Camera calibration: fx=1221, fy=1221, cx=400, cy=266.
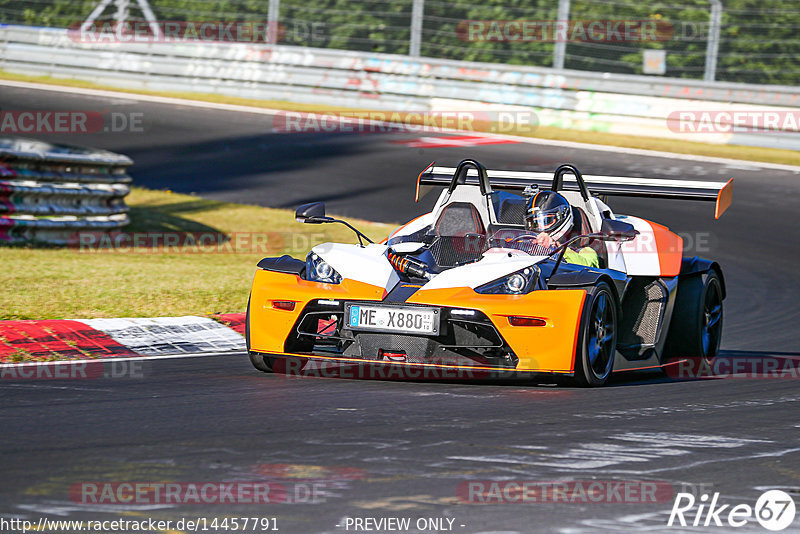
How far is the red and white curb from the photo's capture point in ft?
27.6

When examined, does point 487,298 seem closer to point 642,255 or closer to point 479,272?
point 479,272

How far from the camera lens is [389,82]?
25.6 metres

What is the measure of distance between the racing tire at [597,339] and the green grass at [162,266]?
13.3ft

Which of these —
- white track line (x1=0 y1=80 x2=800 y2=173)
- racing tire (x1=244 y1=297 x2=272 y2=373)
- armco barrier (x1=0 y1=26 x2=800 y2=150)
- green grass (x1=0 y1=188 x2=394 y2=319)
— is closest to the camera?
racing tire (x1=244 y1=297 x2=272 y2=373)

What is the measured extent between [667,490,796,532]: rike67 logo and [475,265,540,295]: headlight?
2491 mm

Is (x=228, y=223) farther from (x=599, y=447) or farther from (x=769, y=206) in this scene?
(x=599, y=447)

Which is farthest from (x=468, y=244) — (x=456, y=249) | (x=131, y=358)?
(x=131, y=358)

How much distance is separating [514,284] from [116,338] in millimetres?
3312

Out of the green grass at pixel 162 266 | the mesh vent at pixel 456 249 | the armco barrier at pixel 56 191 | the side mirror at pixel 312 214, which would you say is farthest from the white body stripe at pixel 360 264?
the armco barrier at pixel 56 191

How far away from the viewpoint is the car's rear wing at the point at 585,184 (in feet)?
29.1

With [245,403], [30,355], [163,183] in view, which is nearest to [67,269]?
[30,355]

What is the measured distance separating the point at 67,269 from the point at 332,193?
6.94 meters

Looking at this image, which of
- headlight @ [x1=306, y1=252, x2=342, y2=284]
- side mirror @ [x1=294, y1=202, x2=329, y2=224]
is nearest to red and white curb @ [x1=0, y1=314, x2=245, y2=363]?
side mirror @ [x1=294, y1=202, x2=329, y2=224]

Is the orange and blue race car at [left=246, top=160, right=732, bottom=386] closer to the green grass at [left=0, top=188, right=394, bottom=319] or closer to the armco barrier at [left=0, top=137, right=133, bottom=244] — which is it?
the green grass at [left=0, top=188, right=394, bottom=319]
